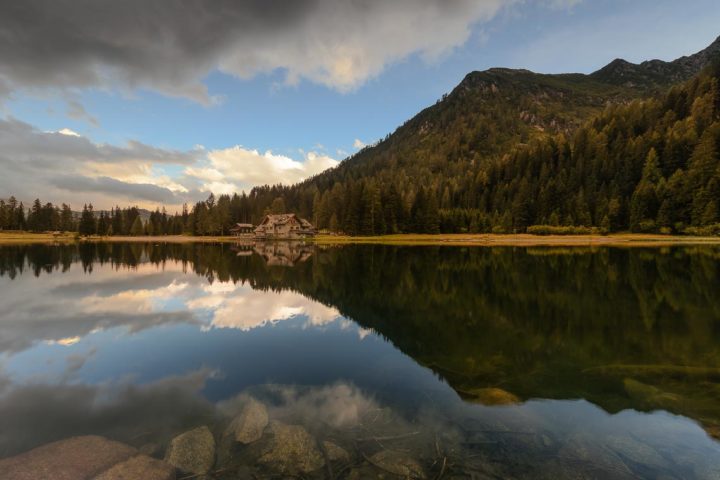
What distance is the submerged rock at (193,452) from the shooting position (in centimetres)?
625

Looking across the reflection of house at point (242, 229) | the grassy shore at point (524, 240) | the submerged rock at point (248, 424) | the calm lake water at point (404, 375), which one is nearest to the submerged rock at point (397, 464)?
the calm lake water at point (404, 375)

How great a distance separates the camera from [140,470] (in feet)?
19.9

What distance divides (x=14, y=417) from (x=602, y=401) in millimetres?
13759

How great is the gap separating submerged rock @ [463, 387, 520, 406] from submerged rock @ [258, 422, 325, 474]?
4409 millimetres

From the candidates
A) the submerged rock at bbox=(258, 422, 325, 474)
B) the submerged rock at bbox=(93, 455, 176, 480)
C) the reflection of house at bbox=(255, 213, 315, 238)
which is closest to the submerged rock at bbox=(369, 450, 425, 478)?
the submerged rock at bbox=(258, 422, 325, 474)

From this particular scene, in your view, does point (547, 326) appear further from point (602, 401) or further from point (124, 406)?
point (124, 406)

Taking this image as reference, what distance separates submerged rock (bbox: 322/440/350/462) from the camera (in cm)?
654

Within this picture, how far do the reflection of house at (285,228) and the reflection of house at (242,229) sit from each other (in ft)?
55.7

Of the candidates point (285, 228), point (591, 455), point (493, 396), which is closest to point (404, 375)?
point (493, 396)

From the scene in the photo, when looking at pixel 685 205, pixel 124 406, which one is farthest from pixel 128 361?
pixel 685 205

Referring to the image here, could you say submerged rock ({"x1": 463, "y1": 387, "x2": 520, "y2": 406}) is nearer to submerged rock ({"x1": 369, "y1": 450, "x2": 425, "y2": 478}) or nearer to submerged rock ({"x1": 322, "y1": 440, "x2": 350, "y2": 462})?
submerged rock ({"x1": 369, "y1": 450, "x2": 425, "y2": 478})

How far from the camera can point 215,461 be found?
6461 mm

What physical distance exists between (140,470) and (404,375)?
22.3 feet

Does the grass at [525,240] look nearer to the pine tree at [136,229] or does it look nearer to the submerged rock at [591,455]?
the submerged rock at [591,455]
